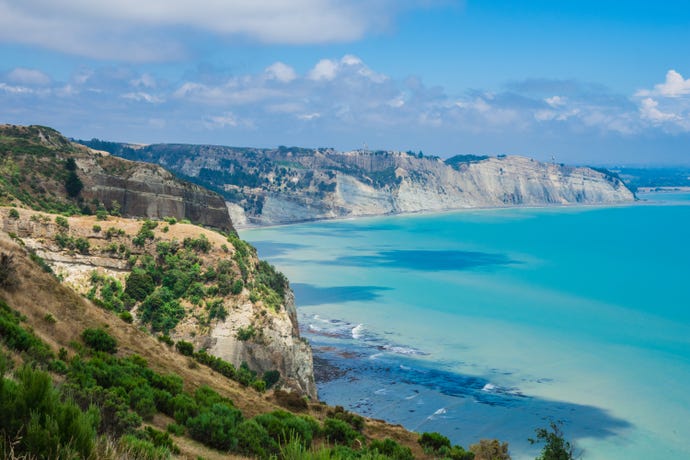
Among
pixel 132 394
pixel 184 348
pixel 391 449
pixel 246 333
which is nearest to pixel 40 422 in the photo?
pixel 132 394

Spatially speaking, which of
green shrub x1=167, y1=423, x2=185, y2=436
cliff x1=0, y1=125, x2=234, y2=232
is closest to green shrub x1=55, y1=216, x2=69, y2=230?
cliff x1=0, y1=125, x2=234, y2=232

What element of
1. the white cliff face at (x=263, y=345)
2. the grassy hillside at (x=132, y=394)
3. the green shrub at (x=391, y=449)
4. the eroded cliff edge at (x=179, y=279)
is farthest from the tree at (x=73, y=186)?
the green shrub at (x=391, y=449)

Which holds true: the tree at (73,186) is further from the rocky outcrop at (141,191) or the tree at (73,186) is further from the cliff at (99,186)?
the rocky outcrop at (141,191)

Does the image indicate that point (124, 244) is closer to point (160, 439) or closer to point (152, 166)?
point (152, 166)

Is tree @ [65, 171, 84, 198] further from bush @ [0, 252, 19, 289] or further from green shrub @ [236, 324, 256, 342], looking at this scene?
bush @ [0, 252, 19, 289]

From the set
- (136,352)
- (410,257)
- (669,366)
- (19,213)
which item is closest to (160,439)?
(136,352)

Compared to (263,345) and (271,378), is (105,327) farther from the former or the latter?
(263,345)
